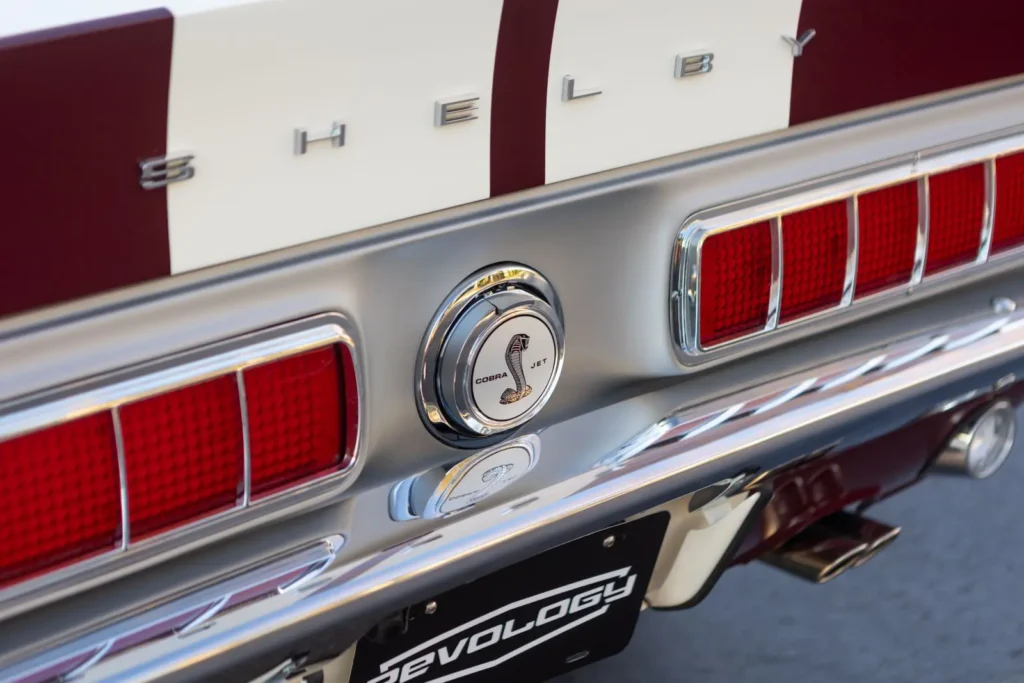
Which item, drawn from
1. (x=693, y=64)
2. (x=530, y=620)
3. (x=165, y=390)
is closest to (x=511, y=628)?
(x=530, y=620)

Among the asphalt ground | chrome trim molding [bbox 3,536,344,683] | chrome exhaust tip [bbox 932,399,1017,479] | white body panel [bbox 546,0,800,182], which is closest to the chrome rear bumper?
chrome trim molding [bbox 3,536,344,683]

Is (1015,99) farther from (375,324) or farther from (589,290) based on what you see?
(375,324)

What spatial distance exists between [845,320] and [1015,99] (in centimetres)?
40

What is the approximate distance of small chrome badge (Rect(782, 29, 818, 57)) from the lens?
1.49 meters

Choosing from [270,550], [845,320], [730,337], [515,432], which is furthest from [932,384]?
[270,550]

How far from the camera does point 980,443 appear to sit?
197 centimetres

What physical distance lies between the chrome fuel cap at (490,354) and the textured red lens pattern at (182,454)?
218mm

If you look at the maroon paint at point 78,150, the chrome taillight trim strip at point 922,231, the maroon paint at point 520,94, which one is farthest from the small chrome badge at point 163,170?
the chrome taillight trim strip at point 922,231

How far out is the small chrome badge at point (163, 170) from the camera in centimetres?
107

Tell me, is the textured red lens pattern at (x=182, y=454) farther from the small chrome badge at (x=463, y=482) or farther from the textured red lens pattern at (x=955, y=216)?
the textured red lens pattern at (x=955, y=216)

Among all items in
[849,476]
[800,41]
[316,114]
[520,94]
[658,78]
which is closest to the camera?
[316,114]

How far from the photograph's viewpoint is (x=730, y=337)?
157 cm

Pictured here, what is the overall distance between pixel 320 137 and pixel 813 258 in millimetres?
711

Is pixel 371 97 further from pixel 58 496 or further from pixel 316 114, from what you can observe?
pixel 58 496
